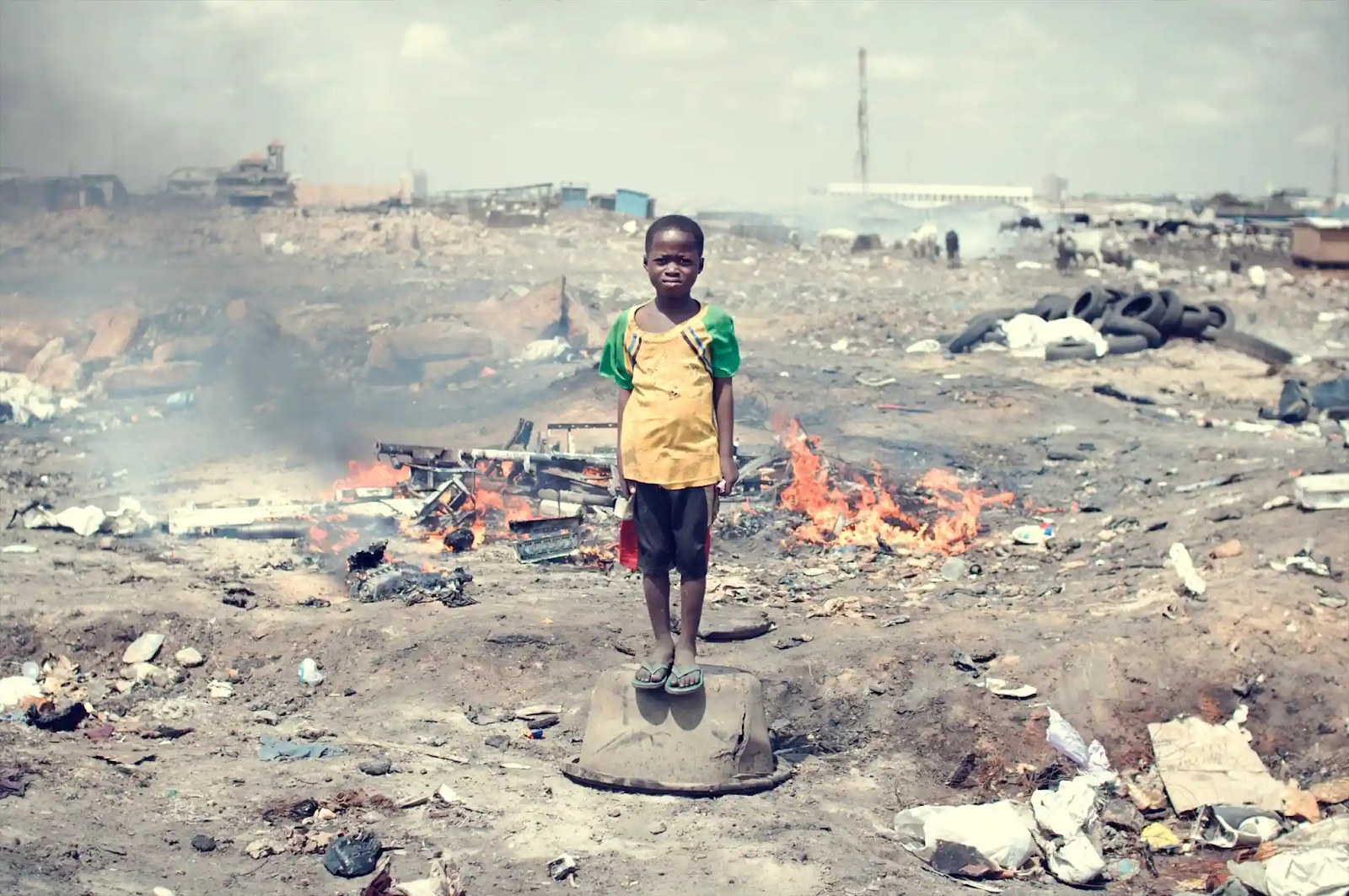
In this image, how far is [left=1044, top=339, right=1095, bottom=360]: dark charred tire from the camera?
547 inches

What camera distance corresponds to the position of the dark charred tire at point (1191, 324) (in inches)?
576

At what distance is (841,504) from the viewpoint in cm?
769

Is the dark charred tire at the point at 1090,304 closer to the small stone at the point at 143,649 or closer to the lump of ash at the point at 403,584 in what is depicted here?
the lump of ash at the point at 403,584

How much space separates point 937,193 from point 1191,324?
4685 cm

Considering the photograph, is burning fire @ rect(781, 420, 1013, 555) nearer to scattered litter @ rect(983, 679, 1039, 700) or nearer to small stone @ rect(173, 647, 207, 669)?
scattered litter @ rect(983, 679, 1039, 700)

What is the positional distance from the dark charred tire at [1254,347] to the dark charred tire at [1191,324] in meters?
0.21

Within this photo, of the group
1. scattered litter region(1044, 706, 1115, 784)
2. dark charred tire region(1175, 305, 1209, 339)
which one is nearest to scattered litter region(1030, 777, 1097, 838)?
scattered litter region(1044, 706, 1115, 784)

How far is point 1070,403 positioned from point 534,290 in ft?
23.0

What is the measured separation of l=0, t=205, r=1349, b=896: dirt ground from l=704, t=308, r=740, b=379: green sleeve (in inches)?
56.1

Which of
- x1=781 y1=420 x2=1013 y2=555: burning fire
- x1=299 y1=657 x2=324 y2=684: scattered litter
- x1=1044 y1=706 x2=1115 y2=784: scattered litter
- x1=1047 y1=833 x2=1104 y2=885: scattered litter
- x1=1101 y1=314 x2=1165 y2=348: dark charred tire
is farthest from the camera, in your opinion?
x1=1101 y1=314 x2=1165 y2=348: dark charred tire

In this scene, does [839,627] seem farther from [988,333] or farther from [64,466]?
[988,333]

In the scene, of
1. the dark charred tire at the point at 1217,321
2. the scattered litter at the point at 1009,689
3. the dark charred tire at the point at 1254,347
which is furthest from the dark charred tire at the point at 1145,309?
the scattered litter at the point at 1009,689

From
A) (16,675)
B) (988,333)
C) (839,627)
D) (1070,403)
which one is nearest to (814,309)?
(988,333)

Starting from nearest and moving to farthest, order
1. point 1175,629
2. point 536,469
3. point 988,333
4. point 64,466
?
point 1175,629, point 536,469, point 64,466, point 988,333
